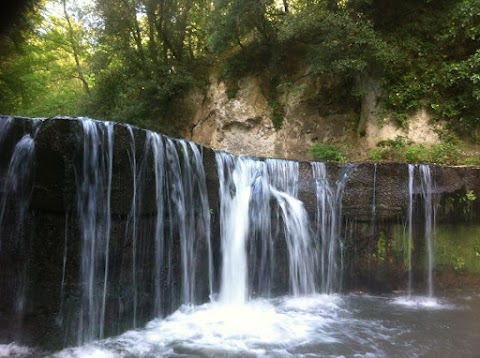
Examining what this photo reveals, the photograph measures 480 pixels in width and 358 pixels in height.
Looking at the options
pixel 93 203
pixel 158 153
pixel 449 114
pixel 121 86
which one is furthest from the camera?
pixel 121 86

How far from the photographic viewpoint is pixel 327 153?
1055 cm

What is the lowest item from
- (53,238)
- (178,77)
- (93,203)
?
(53,238)

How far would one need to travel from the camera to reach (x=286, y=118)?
12.4 m

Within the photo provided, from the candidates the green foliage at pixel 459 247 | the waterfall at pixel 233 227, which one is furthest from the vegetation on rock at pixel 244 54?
the waterfall at pixel 233 227

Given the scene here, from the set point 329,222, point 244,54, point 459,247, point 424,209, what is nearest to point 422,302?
point 459,247

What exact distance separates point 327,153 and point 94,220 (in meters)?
7.31

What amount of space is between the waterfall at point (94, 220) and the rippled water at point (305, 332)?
0.38 metres

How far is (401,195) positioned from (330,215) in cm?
150

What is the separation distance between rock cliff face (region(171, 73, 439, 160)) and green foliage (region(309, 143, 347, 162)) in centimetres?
49

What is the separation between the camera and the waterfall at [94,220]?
4734mm

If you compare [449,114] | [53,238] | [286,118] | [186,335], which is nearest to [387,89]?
[449,114]

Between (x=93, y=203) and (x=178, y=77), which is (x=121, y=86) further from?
(x=93, y=203)

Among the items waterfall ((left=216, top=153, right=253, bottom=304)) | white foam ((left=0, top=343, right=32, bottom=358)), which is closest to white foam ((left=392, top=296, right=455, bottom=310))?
waterfall ((left=216, top=153, right=253, bottom=304))

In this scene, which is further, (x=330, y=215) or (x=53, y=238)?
(x=330, y=215)
